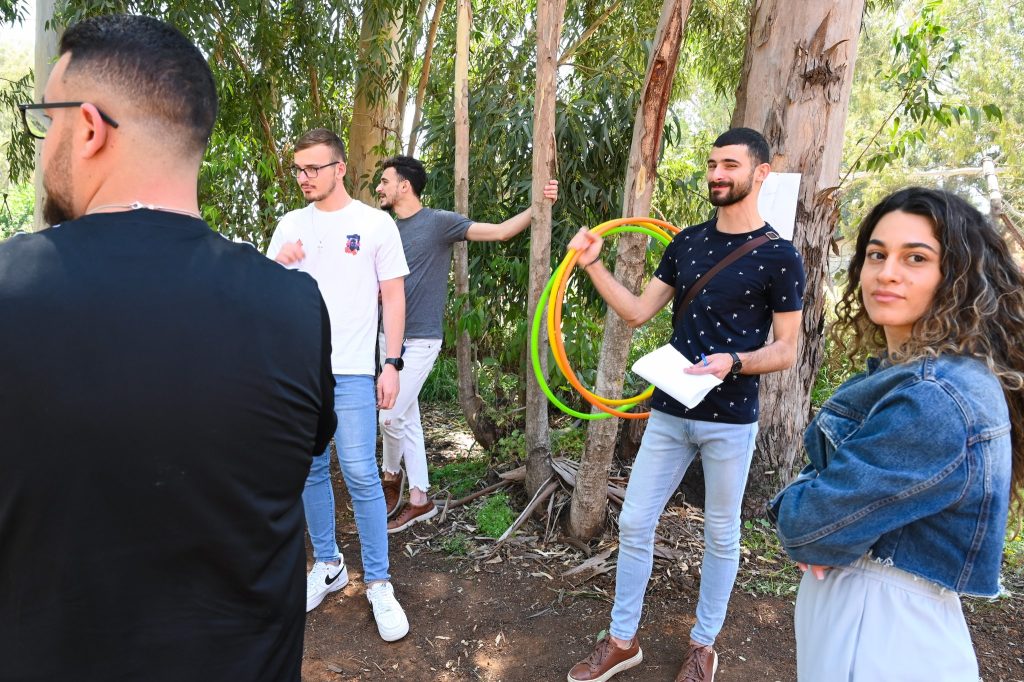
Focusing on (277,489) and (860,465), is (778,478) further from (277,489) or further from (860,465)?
(277,489)

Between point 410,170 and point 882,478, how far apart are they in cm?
Answer: 329

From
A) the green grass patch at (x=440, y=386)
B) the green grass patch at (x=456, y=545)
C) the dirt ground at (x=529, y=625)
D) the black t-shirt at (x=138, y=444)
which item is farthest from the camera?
the green grass patch at (x=440, y=386)

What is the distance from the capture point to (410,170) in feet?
13.4

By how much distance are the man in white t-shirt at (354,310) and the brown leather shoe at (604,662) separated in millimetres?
782

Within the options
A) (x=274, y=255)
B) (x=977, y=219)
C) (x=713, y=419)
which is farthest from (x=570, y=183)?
(x=977, y=219)

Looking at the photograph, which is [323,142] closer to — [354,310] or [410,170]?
[354,310]

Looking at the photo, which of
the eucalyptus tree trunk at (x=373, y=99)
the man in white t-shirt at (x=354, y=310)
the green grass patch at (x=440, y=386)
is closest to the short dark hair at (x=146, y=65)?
the man in white t-shirt at (x=354, y=310)

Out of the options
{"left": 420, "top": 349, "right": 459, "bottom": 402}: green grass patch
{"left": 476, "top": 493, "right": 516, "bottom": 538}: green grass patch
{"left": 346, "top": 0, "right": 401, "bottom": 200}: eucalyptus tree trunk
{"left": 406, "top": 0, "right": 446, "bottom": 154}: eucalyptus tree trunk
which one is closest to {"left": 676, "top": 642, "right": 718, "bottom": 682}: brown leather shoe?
{"left": 476, "top": 493, "right": 516, "bottom": 538}: green grass patch

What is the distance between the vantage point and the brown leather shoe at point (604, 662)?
2.72 metres

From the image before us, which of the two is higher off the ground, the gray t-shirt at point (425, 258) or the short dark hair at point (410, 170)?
the short dark hair at point (410, 170)

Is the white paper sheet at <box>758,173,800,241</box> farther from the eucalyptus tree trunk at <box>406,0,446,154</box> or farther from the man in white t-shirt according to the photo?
the eucalyptus tree trunk at <box>406,0,446,154</box>

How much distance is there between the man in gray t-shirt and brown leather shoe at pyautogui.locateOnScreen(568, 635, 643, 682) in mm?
1577

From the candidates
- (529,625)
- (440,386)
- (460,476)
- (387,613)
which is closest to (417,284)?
(460,476)

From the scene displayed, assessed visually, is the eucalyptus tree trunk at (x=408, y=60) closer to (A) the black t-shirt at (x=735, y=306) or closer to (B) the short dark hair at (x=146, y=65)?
(A) the black t-shirt at (x=735, y=306)
